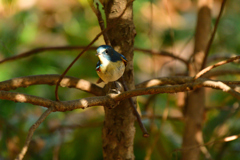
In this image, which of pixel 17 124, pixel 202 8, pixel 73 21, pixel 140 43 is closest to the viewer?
pixel 202 8

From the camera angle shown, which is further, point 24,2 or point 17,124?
point 24,2

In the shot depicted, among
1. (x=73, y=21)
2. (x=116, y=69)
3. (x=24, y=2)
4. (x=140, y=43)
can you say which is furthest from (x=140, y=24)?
(x=116, y=69)

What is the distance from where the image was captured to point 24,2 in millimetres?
2598

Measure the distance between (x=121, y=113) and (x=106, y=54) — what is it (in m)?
0.21

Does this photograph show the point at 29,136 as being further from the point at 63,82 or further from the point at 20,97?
→ the point at 63,82

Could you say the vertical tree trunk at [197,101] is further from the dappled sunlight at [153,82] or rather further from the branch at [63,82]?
the branch at [63,82]

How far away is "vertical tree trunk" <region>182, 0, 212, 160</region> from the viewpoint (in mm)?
1278

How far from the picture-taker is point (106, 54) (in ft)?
2.29

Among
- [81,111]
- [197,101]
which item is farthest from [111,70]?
[81,111]

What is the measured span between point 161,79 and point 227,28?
1.46 meters

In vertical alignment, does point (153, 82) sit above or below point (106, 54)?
below

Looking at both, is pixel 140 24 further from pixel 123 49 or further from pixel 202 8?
pixel 123 49

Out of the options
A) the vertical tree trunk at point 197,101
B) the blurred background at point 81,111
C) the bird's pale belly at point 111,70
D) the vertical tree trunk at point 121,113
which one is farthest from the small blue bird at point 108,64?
the vertical tree trunk at point 197,101

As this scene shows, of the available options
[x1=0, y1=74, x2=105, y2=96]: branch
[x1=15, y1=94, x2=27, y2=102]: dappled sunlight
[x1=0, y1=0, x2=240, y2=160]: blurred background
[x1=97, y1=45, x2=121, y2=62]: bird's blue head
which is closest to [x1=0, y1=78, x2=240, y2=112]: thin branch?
[x1=15, y1=94, x2=27, y2=102]: dappled sunlight
